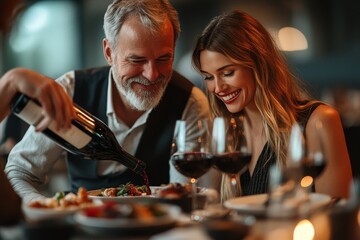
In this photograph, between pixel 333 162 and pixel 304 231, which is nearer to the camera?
pixel 304 231

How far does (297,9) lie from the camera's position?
6.80 meters

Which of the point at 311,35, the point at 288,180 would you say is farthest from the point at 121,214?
the point at 311,35

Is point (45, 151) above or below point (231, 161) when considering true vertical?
below

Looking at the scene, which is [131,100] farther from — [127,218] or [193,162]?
[127,218]

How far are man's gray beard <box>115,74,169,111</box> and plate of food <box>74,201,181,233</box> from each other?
1300mm

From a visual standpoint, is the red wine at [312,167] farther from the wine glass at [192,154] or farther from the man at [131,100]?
the man at [131,100]

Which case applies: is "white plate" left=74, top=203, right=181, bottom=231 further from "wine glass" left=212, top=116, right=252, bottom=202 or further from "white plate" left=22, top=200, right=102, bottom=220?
"wine glass" left=212, top=116, right=252, bottom=202

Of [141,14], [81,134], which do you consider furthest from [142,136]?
[81,134]

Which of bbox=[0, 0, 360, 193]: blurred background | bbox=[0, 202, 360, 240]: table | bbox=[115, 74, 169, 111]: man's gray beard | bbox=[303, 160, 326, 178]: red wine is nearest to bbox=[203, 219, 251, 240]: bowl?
bbox=[0, 202, 360, 240]: table

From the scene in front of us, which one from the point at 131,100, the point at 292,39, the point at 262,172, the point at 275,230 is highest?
the point at 292,39

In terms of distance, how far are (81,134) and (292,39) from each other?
17.2ft

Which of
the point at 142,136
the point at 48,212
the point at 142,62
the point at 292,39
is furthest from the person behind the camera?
the point at 292,39

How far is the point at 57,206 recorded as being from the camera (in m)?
1.56

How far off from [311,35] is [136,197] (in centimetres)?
526
